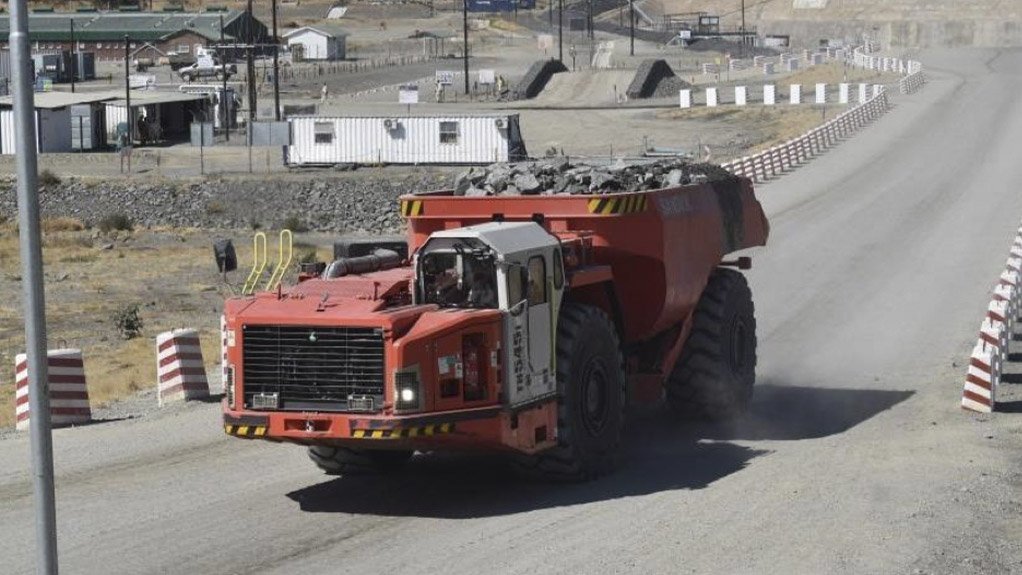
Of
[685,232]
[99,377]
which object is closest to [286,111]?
[99,377]

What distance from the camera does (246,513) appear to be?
14.6 metres

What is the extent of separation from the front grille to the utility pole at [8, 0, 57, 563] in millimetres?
6125

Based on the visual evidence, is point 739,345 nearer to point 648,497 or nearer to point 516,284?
point 648,497

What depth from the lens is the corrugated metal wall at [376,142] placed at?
71.6m

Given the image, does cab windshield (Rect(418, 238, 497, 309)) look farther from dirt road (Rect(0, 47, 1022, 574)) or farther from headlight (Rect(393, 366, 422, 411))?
dirt road (Rect(0, 47, 1022, 574))

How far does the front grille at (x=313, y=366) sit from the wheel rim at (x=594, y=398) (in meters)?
2.28

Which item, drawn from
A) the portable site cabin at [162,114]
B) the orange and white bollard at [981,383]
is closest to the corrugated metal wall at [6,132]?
the portable site cabin at [162,114]

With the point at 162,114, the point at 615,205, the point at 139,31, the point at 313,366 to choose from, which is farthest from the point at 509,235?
the point at 139,31

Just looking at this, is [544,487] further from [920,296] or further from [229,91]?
[229,91]

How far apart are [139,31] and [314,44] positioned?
48.2 feet

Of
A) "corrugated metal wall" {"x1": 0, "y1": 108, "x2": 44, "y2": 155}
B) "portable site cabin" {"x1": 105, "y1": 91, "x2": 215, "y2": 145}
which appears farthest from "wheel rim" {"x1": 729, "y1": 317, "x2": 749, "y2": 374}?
"portable site cabin" {"x1": 105, "y1": 91, "x2": 215, "y2": 145}

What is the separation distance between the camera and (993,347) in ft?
64.6

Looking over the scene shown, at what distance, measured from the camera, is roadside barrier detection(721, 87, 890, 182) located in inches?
1978

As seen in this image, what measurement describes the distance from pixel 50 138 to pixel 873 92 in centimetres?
3856
